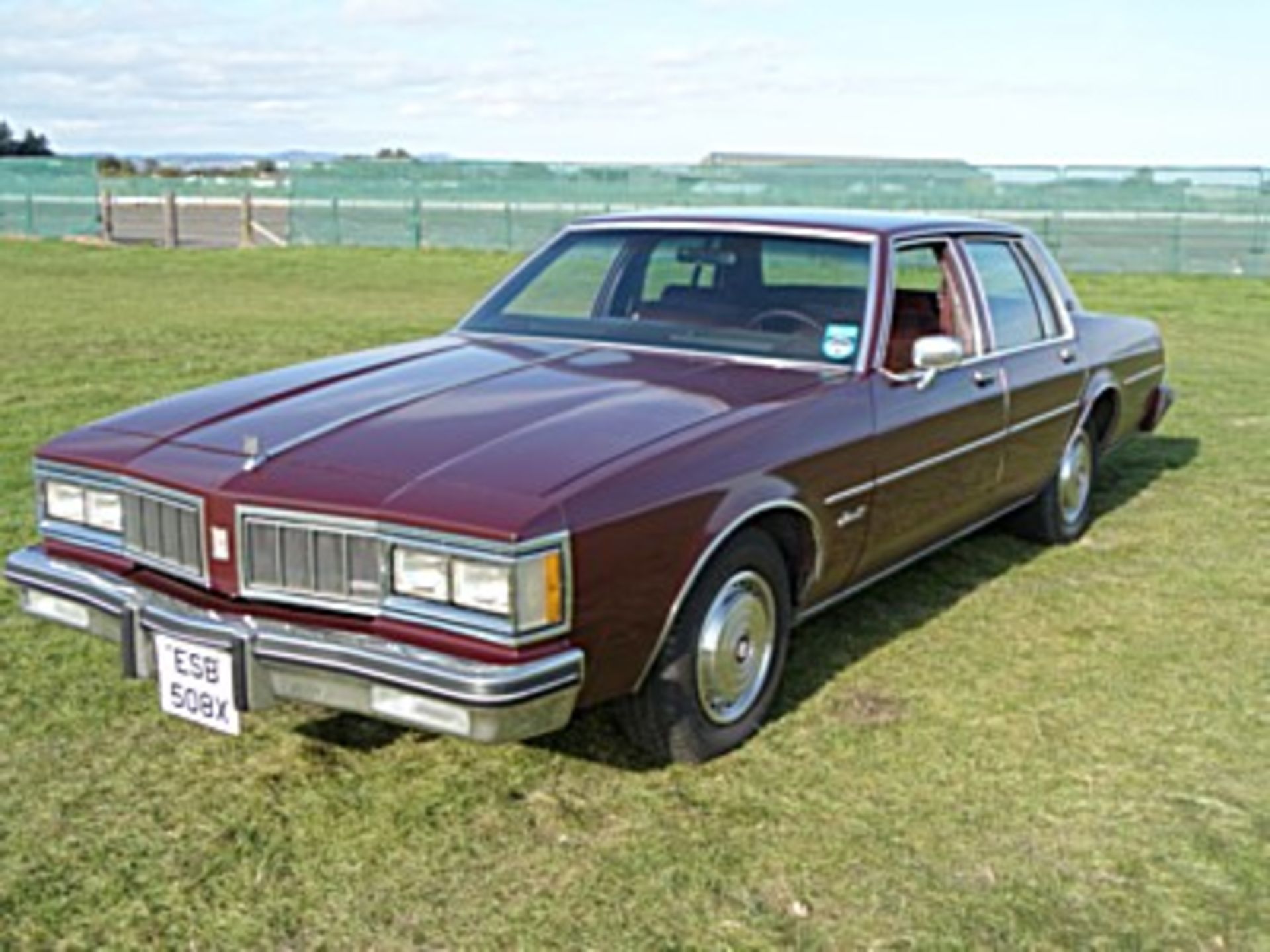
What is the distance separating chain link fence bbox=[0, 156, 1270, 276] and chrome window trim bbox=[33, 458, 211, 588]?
22.9m

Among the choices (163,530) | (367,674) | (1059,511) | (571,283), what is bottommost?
(1059,511)

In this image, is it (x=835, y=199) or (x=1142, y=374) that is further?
(x=835, y=199)

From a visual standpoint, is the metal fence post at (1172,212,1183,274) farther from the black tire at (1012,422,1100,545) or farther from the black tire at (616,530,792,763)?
the black tire at (616,530,792,763)

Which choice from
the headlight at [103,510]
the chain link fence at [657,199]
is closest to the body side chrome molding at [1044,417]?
the headlight at [103,510]

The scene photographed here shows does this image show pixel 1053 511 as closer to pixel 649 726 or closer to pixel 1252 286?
pixel 649 726

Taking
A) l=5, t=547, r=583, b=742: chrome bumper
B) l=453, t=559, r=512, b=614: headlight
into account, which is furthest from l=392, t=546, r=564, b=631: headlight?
l=5, t=547, r=583, b=742: chrome bumper

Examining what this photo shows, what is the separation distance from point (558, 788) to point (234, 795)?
0.86m

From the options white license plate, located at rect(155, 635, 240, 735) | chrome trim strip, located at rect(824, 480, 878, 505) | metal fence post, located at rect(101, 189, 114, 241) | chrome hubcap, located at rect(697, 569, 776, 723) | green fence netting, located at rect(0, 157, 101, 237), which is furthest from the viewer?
green fence netting, located at rect(0, 157, 101, 237)

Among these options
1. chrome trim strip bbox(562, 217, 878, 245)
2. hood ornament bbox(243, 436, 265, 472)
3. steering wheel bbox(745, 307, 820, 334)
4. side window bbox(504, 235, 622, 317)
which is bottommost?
hood ornament bbox(243, 436, 265, 472)

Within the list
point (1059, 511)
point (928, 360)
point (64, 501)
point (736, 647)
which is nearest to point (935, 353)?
point (928, 360)

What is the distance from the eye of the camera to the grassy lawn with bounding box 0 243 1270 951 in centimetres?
310

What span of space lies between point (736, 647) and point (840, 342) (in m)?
1.19

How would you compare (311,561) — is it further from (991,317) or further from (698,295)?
(991,317)

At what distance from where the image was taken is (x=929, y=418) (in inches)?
187
